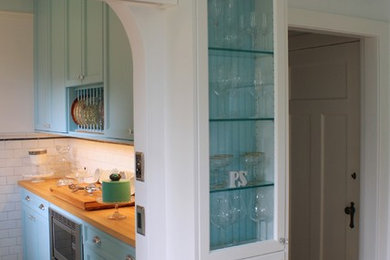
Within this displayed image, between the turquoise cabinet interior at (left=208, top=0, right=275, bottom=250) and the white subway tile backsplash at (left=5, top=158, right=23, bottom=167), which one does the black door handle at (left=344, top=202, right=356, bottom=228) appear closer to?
the turquoise cabinet interior at (left=208, top=0, right=275, bottom=250)

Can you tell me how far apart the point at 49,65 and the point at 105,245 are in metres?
1.94

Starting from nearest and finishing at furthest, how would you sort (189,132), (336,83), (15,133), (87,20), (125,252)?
(189,132) → (125,252) → (336,83) → (87,20) → (15,133)

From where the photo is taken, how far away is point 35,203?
436 cm

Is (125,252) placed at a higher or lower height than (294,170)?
lower

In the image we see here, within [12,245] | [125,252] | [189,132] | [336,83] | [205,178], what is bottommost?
[12,245]

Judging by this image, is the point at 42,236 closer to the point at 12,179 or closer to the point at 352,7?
the point at 12,179

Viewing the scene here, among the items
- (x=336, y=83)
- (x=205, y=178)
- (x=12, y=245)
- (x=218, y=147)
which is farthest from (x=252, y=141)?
(x=12, y=245)

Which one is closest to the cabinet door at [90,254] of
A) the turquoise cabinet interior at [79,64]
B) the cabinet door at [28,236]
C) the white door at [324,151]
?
the turquoise cabinet interior at [79,64]

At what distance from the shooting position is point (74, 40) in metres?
3.82

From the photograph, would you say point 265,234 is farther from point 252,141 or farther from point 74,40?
point 74,40

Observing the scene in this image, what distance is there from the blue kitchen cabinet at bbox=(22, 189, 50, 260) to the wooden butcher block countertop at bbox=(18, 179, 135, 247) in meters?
0.09

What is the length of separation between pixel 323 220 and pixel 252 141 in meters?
1.40

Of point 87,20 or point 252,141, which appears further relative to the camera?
point 87,20

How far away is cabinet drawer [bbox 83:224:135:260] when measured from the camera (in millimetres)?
2800
